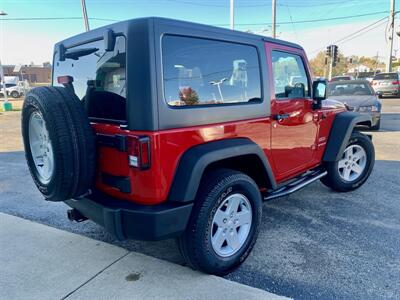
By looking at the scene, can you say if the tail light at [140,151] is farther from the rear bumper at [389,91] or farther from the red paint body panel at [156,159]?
the rear bumper at [389,91]

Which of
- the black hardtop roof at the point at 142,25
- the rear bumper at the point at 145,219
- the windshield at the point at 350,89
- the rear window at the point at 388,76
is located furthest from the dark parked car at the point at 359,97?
the rear window at the point at 388,76

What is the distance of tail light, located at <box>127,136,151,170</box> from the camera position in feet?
6.82

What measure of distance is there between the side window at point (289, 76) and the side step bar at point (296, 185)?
100 centimetres

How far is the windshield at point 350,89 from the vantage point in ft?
31.7

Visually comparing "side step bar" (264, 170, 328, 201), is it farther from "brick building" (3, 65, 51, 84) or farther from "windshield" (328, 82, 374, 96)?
"brick building" (3, 65, 51, 84)

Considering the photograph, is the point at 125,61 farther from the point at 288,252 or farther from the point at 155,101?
the point at 288,252

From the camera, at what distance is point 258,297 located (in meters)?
2.25

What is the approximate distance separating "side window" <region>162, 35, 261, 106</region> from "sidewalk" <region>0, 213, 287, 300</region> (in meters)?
1.43

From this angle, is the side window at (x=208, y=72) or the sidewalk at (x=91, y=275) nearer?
the side window at (x=208, y=72)

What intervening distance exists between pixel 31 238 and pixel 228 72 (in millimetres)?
2660

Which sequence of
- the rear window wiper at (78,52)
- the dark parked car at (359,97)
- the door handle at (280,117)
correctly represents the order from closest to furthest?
1. the rear window wiper at (78,52)
2. the door handle at (280,117)
3. the dark parked car at (359,97)

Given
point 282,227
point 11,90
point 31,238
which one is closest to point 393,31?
point 282,227

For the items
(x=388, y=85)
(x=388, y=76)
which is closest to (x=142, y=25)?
(x=388, y=85)

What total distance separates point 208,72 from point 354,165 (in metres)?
3.11
